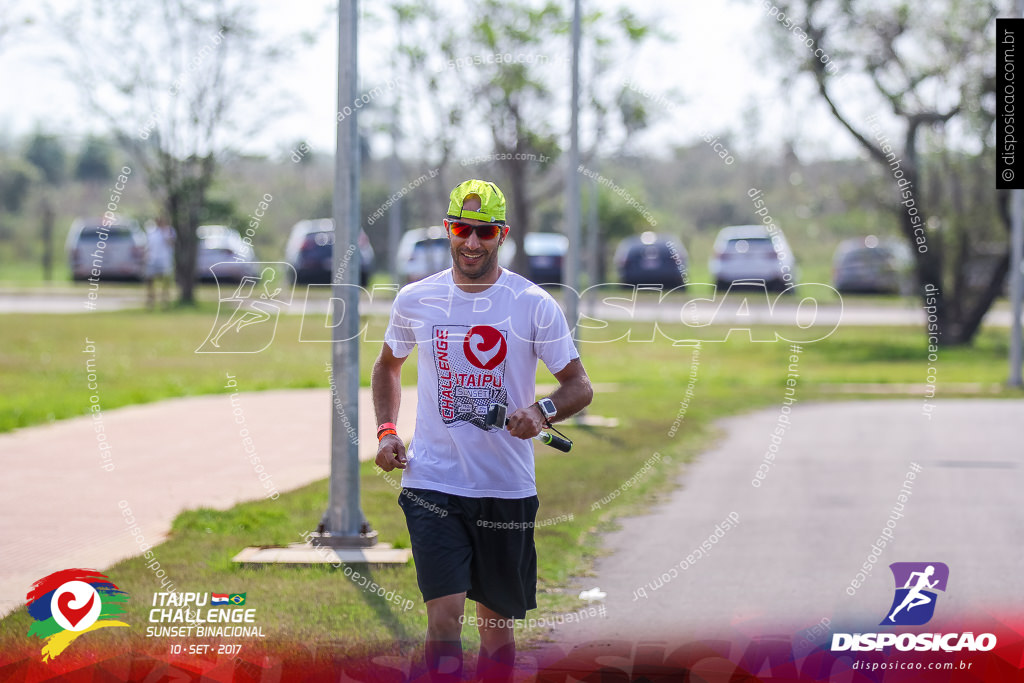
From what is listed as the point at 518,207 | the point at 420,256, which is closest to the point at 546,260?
the point at 420,256

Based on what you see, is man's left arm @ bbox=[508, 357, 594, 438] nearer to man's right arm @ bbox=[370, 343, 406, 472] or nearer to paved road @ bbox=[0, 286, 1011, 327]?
man's right arm @ bbox=[370, 343, 406, 472]

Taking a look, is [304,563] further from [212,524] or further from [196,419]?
[196,419]

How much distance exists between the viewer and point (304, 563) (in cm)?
684

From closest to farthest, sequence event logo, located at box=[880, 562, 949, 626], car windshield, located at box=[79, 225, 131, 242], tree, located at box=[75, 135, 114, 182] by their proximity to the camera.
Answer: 1. event logo, located at box=[880, 562, 949, 626]
2. car windshield, located at box=[79, 225, 131, 242]
3. tree, located at box=[75, 135, 114, 182]

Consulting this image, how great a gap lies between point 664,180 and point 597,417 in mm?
46460

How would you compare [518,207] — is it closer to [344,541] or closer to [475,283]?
[344,541]

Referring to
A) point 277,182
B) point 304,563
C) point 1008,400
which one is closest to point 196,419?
point 304,563

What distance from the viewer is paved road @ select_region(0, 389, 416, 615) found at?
704 centimetres

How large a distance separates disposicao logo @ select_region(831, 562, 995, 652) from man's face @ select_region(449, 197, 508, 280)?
7.93 feet

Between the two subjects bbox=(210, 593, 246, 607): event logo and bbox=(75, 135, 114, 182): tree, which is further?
bbox=(75, 135, 114, 182): tree

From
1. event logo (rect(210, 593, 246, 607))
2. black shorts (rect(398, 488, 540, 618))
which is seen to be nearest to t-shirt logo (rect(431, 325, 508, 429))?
black shorts (rect(398, 488, 540, 618))

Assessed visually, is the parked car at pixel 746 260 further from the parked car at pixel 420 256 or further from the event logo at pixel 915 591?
the event logo at pixel 915 591

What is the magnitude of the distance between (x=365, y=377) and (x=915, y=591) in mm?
10456

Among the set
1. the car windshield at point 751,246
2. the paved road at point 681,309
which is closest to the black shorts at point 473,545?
the paved road at point 681,309
